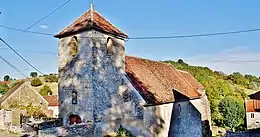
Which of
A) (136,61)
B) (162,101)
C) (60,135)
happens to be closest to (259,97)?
(162,101)

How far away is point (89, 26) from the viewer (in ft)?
71.8

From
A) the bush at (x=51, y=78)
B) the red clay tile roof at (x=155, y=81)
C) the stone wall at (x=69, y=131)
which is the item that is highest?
the bush at (x=51, y=78)

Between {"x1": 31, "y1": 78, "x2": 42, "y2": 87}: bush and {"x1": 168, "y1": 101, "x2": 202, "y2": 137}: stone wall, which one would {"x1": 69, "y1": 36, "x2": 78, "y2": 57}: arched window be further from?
{"x1": 31, "y1": 78, "x2": 42, "y2": 87}: bush

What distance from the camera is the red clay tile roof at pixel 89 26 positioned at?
2217 centimetres

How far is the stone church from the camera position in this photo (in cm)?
2170

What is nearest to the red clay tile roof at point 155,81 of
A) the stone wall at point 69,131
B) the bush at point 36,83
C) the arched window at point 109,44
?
the arched window at point 109,44

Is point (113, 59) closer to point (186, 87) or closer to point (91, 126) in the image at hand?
point (91, 126)

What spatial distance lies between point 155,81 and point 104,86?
17.0ft

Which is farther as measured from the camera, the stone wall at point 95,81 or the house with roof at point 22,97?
the house with roof at point 22,97

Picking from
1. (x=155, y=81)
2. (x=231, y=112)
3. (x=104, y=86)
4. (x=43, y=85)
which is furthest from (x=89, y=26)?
(x=43, y=85)

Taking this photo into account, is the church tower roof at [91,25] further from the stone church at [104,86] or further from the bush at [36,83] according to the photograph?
the bush at [36,83]

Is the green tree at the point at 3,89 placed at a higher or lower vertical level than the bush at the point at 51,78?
lower

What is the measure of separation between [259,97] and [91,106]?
48.0 feet

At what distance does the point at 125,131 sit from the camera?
72.1 ft
